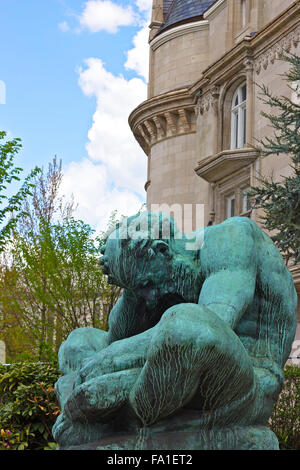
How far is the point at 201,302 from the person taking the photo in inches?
124

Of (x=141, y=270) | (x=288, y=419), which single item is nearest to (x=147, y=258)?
(x=141, y=270)

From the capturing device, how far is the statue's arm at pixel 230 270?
306cm

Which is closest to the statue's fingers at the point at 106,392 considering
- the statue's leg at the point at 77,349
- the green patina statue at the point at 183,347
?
the green patina statue at the point at 183,347

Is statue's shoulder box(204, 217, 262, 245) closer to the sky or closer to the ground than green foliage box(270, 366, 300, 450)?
closer to the sky

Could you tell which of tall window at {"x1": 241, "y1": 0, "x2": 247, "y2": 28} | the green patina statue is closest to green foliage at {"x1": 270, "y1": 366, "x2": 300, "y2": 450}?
the green patina statue

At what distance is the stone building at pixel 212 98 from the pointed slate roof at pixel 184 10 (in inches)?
2.1

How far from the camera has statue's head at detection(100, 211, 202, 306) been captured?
3.26 meters

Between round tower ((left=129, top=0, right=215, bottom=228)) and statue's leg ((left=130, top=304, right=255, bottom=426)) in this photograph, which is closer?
statue's leg ((left=130, top=304, right=255, bottom=426))

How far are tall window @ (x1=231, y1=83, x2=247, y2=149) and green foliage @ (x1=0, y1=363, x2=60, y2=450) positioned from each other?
19862 mm

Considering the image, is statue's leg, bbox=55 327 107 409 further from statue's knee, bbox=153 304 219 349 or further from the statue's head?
statue's knee, bbox=153 304 219 349

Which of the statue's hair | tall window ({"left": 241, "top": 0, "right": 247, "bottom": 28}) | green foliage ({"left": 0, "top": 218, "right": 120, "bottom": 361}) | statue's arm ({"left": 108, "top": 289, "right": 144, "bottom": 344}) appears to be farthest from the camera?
tall window ({"left": 241, "top": 0, "right": 247, "bottom": 28})

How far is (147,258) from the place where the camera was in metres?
3.28

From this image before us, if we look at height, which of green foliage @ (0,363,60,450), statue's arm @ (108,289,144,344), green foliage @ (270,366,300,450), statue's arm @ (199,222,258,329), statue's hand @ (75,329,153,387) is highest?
statue's arm @ (199,222,258,329)

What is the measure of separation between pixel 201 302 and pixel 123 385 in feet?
1.58
